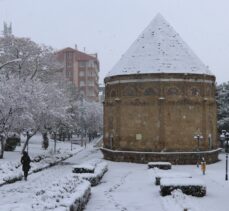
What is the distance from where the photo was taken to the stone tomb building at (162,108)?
4284 cm

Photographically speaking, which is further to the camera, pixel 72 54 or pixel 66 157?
pixel 72 54

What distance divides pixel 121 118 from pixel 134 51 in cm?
726

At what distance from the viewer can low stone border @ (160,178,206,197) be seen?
21.1 m

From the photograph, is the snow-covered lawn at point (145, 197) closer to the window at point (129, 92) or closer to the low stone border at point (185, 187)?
the low stone border at point (185, 187)

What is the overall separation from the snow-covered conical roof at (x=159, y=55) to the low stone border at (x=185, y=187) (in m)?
22.9

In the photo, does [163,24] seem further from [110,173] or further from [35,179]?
[35,179]

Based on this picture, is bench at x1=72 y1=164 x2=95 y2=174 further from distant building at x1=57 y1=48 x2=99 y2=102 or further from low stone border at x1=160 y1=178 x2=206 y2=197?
distant building at x1=57 y1=48 x2=99 y2=102

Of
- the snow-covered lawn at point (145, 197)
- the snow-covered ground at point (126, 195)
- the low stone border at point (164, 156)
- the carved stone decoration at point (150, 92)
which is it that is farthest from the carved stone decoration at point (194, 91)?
the snow-covered lawn at point (145, 197)

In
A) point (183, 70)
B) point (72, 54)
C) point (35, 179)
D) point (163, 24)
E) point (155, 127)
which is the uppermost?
point (72, 54)

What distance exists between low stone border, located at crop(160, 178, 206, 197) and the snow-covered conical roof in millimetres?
22868

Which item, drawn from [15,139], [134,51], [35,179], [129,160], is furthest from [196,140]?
[15,139]

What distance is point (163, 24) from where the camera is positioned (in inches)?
1933

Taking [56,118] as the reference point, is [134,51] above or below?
above

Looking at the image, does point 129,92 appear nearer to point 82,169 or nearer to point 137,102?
point 137,102
